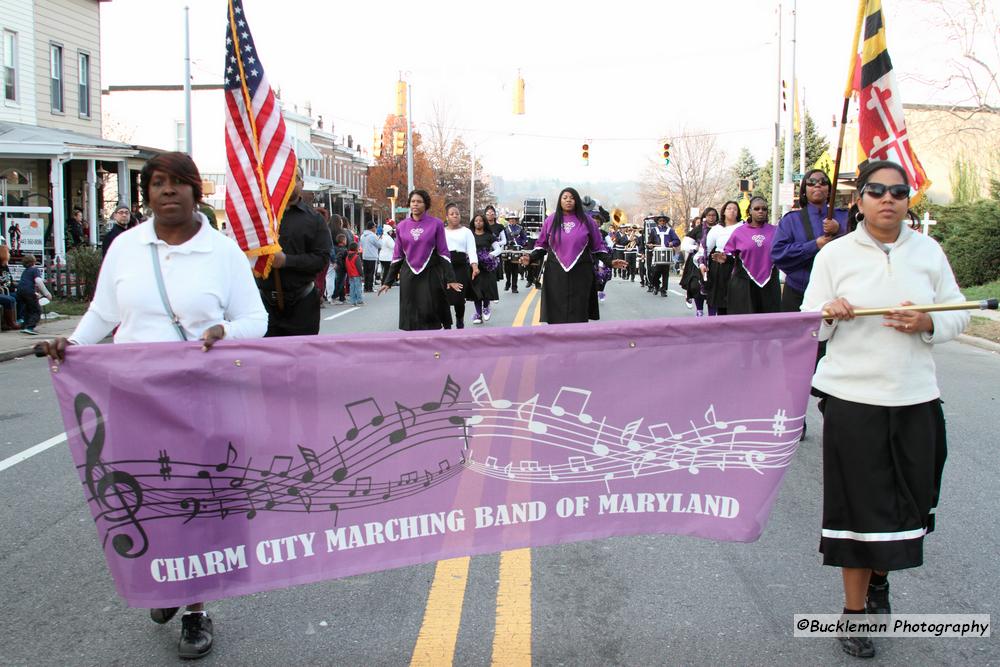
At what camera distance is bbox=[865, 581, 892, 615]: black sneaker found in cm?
409

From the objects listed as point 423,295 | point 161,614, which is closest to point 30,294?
point 423,295

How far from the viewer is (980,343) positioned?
50.5ft

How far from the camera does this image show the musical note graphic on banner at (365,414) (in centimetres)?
373

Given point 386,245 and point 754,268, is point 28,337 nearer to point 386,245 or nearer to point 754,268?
point 754,268

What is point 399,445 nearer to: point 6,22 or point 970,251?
point 970,251

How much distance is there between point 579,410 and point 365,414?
33.6 inches

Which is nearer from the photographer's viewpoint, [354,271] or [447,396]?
[447,396]

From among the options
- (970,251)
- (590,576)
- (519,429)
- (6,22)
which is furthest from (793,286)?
(6,22)

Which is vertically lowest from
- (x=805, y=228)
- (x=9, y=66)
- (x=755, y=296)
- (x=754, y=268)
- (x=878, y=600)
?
(x=878, y=600)

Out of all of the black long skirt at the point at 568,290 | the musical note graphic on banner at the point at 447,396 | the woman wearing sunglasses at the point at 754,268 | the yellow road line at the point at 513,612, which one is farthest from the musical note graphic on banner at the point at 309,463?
the black long skirt at the point at 568,290

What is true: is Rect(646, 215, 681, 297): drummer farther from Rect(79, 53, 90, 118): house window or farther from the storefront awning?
Rect(79, 53, 90, 118): house window

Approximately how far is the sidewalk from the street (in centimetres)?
804

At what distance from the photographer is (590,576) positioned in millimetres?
4875

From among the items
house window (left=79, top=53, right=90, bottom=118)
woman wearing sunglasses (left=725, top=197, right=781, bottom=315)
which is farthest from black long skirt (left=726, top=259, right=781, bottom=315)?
house window (left=79, top=53, right=90, bottom=118)
